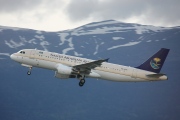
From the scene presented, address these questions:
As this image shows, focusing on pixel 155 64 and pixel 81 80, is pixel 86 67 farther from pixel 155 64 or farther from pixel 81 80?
pixel 155 64

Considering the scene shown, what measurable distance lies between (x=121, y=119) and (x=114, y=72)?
12555 cm

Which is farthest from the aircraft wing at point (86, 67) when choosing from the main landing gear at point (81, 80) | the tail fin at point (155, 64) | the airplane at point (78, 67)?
the tail fin at point (155, 64)

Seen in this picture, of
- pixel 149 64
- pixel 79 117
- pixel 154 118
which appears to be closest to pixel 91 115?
pixel 79 117

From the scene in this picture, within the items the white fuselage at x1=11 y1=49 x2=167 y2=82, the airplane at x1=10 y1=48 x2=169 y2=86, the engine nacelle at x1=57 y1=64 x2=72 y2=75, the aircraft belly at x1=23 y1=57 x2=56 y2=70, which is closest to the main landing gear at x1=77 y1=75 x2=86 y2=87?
the airplane at x1=10 y1=48 x2=169 y2=86

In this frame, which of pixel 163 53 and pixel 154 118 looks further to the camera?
pixel 154 118

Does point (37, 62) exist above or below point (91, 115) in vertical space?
above

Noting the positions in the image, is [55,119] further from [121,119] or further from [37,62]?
[37,62]

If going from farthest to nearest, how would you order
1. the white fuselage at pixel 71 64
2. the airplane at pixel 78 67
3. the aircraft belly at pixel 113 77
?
the aircraft belly at pixel 113 77 → the white fuselage at pixel 71 64 → the airplane at pixel 78 67

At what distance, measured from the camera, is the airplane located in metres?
70.5

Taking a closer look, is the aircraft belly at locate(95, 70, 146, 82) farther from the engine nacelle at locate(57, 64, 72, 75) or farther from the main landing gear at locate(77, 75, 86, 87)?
the engine nacelle at locate(57, 64, 72, 75)

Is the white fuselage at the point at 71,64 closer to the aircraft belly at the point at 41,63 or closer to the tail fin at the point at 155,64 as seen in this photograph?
the aircraft belly at the point at 41,63

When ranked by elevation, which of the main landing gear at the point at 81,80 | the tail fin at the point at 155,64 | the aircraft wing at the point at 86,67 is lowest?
the main landing gear at the point at 81,80

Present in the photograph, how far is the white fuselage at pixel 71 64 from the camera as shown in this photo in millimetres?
70688

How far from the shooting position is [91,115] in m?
198
